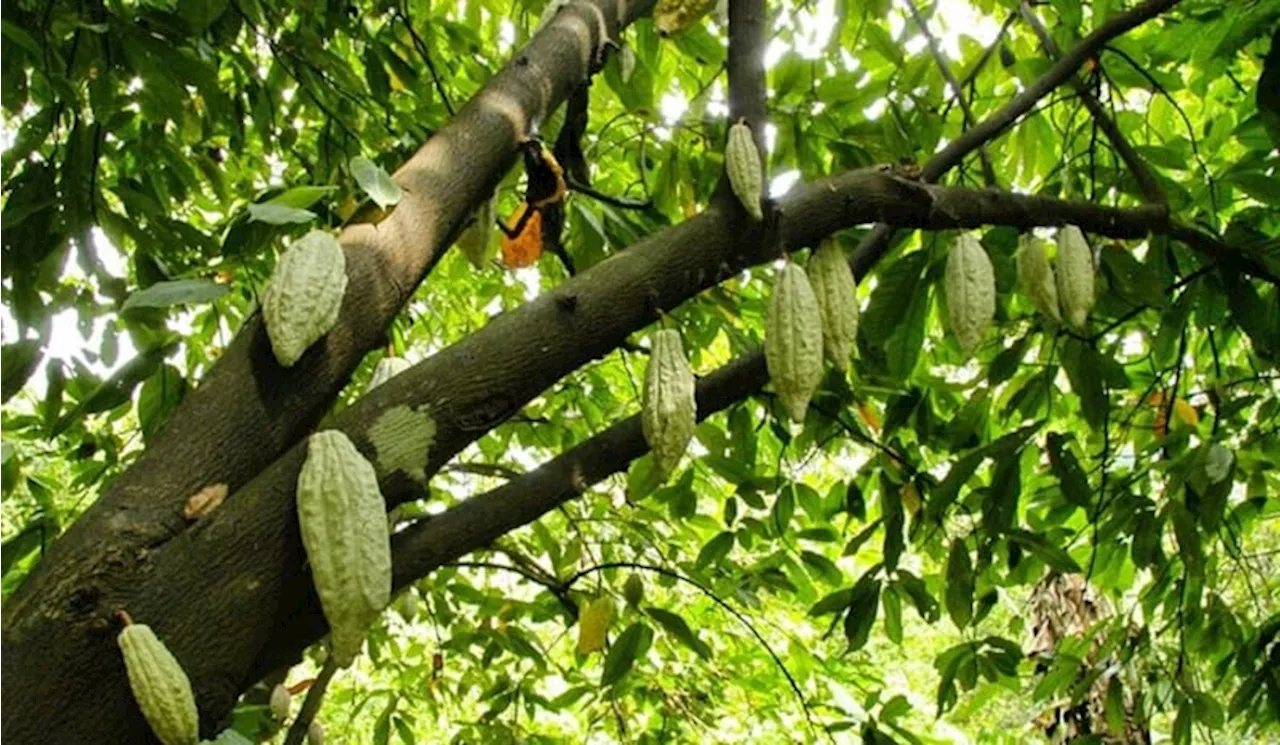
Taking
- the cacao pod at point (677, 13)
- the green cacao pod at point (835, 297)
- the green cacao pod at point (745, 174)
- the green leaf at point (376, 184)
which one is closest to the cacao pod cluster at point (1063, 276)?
the green cacao pod at point (835, 297)

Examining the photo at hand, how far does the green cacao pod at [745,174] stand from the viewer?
1.26m

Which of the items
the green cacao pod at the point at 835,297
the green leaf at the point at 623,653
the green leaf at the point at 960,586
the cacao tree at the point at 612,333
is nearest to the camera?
the cacao tree at the point at 612,333

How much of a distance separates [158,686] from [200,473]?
0.70ft

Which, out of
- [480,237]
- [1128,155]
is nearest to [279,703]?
[480,237]

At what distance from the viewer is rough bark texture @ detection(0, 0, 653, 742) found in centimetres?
98

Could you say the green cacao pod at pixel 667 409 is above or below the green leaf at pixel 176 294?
below

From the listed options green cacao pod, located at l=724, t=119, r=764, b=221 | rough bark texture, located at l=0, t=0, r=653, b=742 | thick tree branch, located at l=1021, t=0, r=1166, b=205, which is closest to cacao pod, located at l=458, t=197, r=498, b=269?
rough bark texture, located at l=0, t=0, r=653, b=742

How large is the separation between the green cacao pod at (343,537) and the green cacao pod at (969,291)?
2.66 feet

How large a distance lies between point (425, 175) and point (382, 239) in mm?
119

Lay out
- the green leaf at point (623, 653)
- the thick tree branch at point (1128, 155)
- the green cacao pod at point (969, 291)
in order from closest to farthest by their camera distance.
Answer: the green cacao pod at point (969, 291), the thick tree branch at point (1128, 155), the green leaf at point (623, 653)

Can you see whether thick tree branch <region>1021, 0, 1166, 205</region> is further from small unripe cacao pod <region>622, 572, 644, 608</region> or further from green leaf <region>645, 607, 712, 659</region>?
small unripe cacao pod <region>622, 572, 644, 608</region>

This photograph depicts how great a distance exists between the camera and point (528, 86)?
5.01 feet

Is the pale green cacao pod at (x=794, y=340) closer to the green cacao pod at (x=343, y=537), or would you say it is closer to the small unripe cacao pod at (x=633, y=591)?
the green cacao pod at (x=343, y=537)

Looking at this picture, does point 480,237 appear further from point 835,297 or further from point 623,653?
point 623,653
